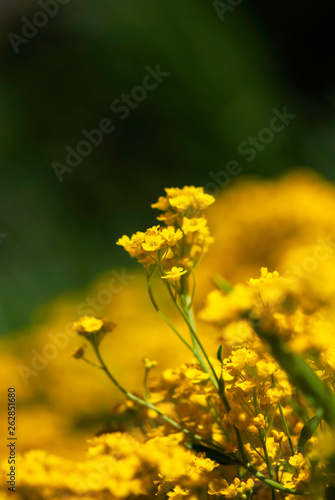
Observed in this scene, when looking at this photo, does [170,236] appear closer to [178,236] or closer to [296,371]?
[178,236]

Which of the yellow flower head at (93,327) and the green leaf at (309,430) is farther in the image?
the yellow flower head at (93,327)

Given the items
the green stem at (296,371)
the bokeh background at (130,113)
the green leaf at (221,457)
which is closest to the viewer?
the green stem at (296,371)

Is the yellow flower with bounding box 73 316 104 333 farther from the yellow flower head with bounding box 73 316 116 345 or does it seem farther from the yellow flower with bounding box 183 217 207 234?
the yellow flower with bounding box 183 217 207 234

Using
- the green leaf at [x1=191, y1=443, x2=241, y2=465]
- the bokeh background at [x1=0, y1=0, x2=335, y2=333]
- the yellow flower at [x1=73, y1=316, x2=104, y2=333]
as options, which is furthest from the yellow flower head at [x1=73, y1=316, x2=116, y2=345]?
the bokeh background at [x1=0, y1=0, x2=335, y2=333]

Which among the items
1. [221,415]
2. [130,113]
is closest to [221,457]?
[221,415]

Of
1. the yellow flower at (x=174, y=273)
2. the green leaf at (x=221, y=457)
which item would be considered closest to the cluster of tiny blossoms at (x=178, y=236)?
the yellow flower at (x=174, y=273)

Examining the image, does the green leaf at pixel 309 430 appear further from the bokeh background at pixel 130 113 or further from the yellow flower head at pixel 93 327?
the bokeh background at pixel 130 113

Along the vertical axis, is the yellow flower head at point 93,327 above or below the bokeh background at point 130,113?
below
